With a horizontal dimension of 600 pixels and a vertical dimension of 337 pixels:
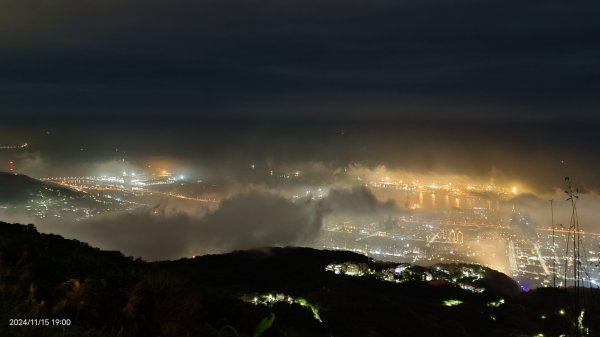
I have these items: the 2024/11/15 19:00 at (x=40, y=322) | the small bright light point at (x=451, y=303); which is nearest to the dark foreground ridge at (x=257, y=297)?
the 2024/11/15 19:00 at (x=40, y=322)

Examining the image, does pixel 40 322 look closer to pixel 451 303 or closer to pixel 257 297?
pixel 257 297

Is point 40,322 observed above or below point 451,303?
above

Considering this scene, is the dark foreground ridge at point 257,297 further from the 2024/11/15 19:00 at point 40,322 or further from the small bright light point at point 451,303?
the small bright light point at point 451,303

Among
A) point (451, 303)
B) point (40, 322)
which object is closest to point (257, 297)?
point (451, 303)

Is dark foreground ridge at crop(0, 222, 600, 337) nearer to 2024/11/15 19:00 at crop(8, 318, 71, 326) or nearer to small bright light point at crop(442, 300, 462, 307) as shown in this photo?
2024/11/15 19:00 at crop(8, 318, 71, 326)

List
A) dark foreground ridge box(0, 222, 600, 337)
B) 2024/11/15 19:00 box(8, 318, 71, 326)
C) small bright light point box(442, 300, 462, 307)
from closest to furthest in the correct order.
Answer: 2024/11/15 19:00 box(8, 318, 71, 326), dark foreground ridge box(0, 222, 600, 337), small bright light point box(442, 300, 462, 307)

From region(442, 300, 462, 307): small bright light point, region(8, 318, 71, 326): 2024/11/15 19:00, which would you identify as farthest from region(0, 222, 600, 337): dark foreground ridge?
region(442, 300, 462, 307): small bright light point

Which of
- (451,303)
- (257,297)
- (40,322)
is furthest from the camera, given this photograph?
(451,303)
